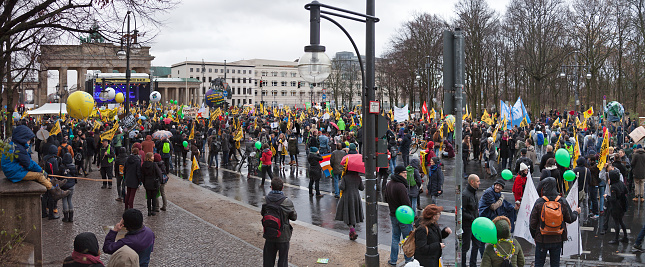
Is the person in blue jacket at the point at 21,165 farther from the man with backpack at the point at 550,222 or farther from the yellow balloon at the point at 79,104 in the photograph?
the yellow balloon at the point at 79,104

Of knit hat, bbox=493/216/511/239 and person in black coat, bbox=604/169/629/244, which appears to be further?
person in black coat, bbox=604/169/629/244

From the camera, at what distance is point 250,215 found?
1255 cm

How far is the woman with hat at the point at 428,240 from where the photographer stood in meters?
6.54

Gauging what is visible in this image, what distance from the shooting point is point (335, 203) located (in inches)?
562

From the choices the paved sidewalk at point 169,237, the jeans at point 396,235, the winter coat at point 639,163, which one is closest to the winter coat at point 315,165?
the paved sidewalk at point 169,237

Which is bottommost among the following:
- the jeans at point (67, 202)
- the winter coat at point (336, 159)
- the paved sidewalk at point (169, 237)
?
the paved sidewalk at point (169, 237)

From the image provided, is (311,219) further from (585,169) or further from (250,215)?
(585,169)

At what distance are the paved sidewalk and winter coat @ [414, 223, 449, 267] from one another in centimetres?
311

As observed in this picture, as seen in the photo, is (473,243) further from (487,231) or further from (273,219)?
(273,219)

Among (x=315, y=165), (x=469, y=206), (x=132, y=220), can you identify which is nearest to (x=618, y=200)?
(x=469, y=206)

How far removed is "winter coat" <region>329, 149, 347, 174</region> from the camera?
14047 mm

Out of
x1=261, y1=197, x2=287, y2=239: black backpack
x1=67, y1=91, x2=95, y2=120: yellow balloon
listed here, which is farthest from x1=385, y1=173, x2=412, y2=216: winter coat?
x1=67, y1=91, x2=95, y2=120: yellow balloon

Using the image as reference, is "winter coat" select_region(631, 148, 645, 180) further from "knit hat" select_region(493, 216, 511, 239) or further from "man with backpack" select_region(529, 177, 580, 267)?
"knit hat" select_region(493, 216, 511, 239)

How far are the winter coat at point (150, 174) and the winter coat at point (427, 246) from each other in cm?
694
